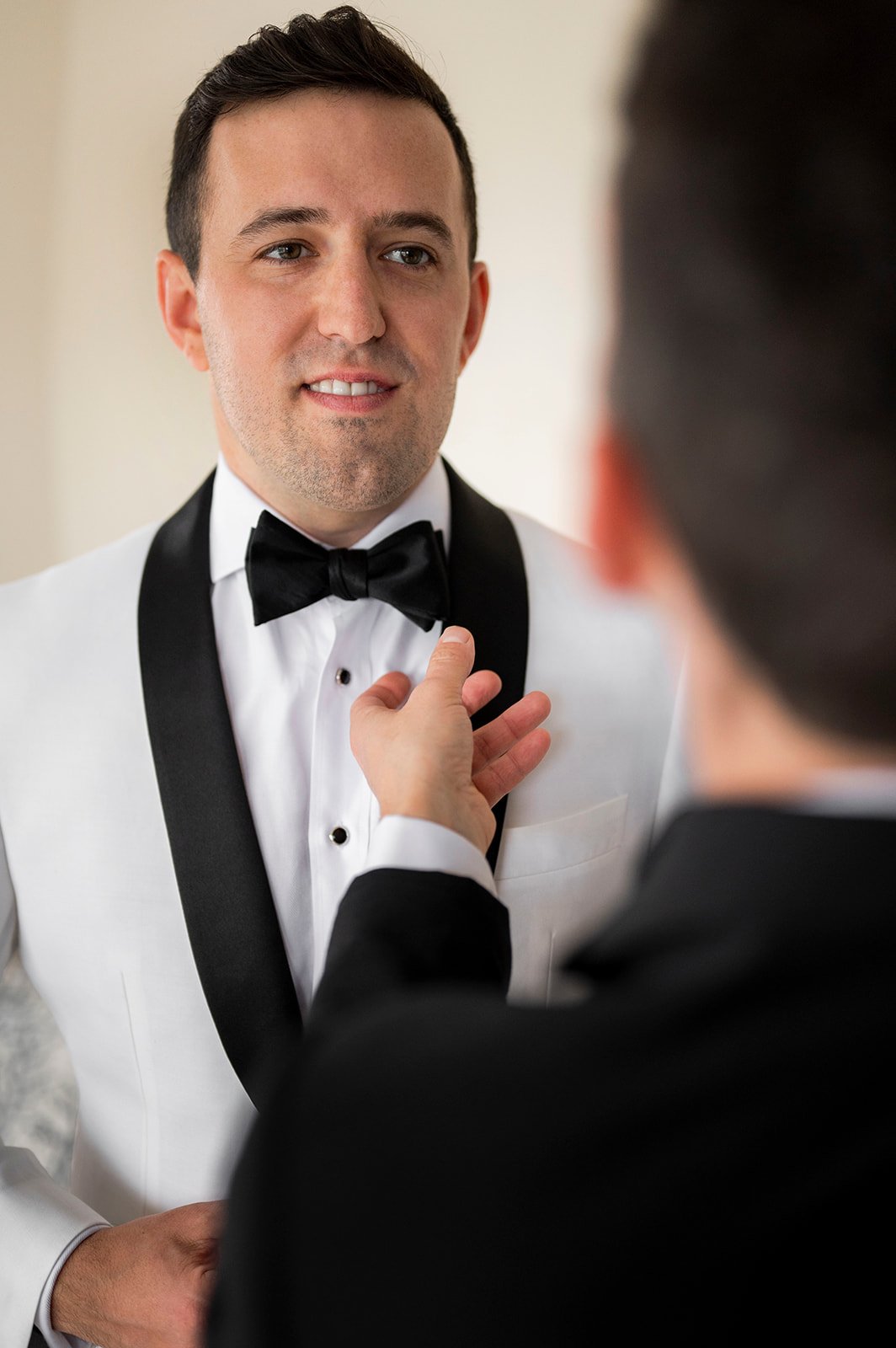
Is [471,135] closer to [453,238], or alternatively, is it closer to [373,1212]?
[453,238]

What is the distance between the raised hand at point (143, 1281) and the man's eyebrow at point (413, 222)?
114 centimetres

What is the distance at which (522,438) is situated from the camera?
2.62m

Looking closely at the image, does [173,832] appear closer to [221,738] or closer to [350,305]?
[221,738]

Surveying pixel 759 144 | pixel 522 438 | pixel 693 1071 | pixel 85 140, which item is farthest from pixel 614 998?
pixel 85 140

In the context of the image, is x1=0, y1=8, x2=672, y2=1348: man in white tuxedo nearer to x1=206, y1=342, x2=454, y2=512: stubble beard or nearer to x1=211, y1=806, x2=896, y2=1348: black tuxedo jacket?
x1=206, y1=342, x2=454, y2=512: stubble beard

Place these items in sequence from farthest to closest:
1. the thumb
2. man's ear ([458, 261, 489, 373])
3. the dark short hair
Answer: man's ear ([458, 261, 489, 373])
the thumb
the dark short hair

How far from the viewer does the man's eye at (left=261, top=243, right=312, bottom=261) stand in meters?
1.51

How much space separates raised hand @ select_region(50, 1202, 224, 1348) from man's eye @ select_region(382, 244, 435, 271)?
112 centimetres

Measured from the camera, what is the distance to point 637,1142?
1.70 feet

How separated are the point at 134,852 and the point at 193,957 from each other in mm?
148

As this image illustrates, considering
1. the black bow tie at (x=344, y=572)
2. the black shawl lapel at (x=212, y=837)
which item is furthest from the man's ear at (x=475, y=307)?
the black shawl lapel at (x=212, y=837)

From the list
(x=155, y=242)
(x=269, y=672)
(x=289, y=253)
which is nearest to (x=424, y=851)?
(x=269, y=672)

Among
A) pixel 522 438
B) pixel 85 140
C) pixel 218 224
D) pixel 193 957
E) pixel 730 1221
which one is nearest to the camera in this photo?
pixel 730 1221

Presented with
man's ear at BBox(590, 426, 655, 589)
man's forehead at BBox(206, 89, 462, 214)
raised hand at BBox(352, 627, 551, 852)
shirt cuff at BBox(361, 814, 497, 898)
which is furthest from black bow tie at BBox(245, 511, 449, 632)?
man's ear at BBox(590, 426, 655, 589)
